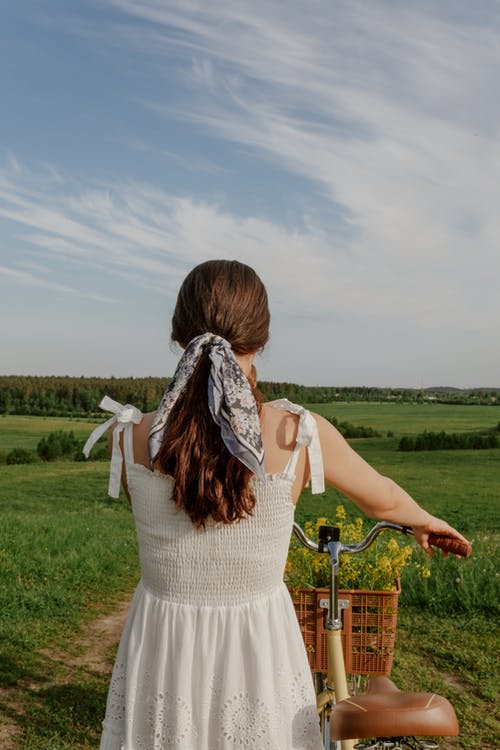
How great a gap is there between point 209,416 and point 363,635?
1.66m

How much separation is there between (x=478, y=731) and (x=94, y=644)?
312 centimetres

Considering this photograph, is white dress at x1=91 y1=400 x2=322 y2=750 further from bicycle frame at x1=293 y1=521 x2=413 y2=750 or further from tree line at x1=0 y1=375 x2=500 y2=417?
tree line at x1=0 y1=375 x2=500 y2=417

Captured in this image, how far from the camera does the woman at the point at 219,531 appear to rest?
1959 millimetres

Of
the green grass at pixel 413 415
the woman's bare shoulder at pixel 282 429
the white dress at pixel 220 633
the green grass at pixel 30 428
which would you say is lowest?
the green grass at pixel 30 428

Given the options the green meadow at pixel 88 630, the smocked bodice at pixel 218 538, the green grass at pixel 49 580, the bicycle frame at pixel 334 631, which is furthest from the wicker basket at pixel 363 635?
the green grass at pixel 49 580

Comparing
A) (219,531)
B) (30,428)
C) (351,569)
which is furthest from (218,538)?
(30,428)

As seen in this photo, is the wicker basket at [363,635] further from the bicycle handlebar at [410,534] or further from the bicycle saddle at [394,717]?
the bicycle saddle at [394,717]

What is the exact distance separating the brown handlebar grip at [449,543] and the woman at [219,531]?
0.47 meters

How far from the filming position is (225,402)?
1926mm

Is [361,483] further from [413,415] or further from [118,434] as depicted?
[413,415]

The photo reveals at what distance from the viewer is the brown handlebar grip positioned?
252 cm

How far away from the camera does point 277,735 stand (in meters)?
2.08

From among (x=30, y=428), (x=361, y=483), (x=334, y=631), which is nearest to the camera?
(x=361, y=483)

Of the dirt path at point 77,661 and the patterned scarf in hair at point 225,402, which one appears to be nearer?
the patterned scarf in hair at point 225,402
